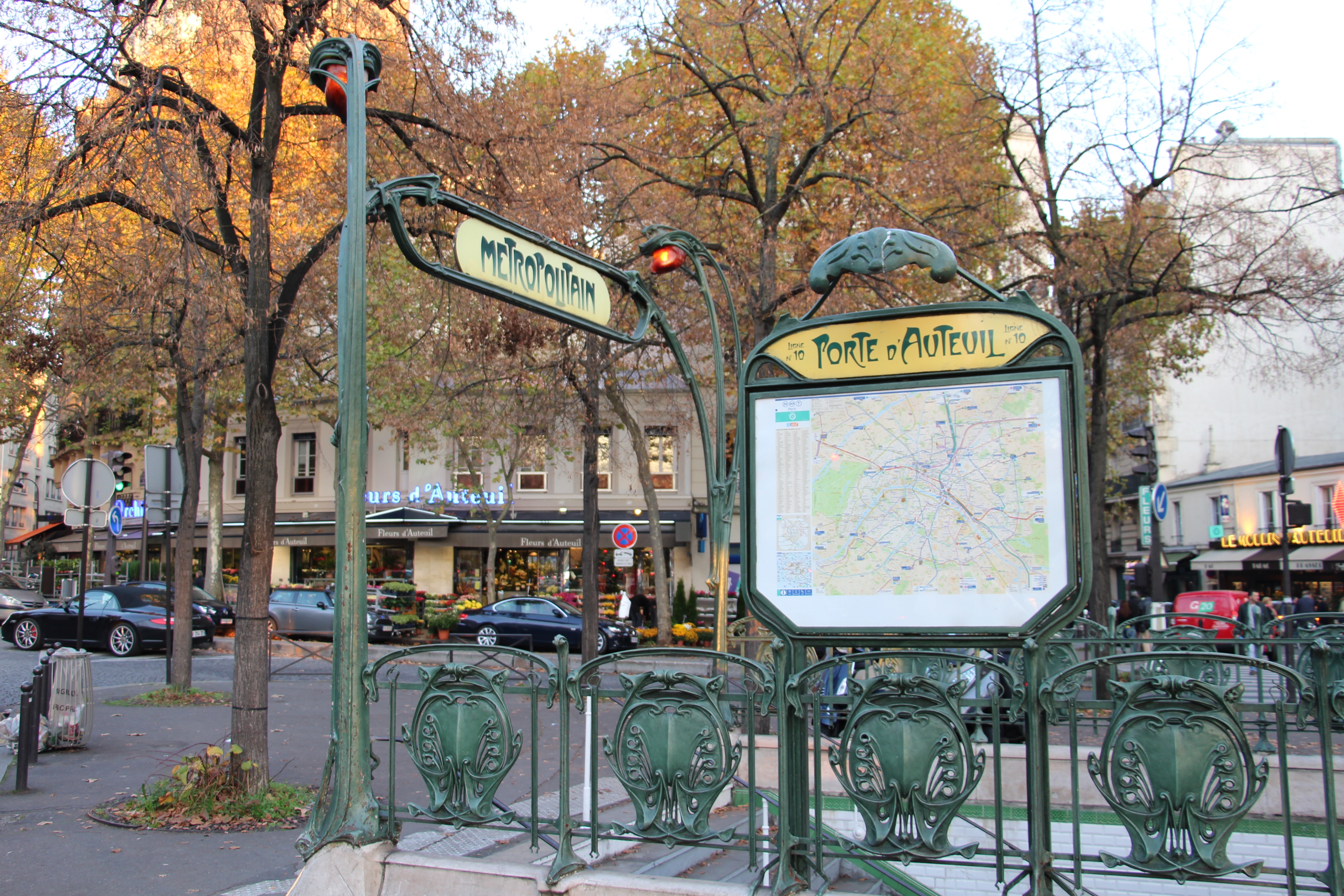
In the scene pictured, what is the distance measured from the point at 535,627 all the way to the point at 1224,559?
80.3 feet

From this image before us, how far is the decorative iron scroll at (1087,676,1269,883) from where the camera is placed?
376 centimetres

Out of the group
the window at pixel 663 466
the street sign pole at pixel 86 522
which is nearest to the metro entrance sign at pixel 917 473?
the street sign pole at pixel 86 522

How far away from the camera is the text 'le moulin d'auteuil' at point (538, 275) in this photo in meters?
4.86

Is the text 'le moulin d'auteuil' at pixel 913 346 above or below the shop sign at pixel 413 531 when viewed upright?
above

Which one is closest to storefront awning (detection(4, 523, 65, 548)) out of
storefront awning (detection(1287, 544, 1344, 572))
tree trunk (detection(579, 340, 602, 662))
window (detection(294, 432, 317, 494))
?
window (detection(294, 432, 317, 494))

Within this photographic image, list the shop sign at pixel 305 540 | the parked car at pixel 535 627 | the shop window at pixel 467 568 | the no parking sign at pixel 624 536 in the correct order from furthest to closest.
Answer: the shop window at pixel 467 568
the shop sign at pixel 305 540
the parked car at pixel 535 627
the no parking sign at pixel 624 536

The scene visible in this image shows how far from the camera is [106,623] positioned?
21.5 metres

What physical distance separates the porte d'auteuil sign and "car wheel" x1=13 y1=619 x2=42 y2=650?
852 inches

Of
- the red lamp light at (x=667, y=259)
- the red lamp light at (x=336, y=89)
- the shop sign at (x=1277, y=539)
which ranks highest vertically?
the red lamp light at (x=336, y=89)

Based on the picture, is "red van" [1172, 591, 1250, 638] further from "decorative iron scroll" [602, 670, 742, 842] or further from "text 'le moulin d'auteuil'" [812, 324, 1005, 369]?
"decorative iron scroll" [602, 670, 742, 842]

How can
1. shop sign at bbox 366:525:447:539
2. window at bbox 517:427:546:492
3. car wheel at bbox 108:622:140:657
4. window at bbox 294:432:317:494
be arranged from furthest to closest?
window at bbox 294:432:317:494 < shop sign at bbox 366:525:447:539 < car wheel at bbox 108:622:140:657 < window at bbox 517:427:546:492

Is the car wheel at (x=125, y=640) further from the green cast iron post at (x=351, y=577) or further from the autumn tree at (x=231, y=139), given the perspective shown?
the green cast iron post at (x=351, y=577)

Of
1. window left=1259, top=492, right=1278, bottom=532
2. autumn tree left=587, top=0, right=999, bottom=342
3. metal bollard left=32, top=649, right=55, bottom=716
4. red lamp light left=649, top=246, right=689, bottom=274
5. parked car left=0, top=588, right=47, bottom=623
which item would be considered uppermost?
autumn tree left=587, top=0, right=999, bottom=342

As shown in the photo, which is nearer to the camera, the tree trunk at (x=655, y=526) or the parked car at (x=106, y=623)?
the parked car at (x=106, y=623)
